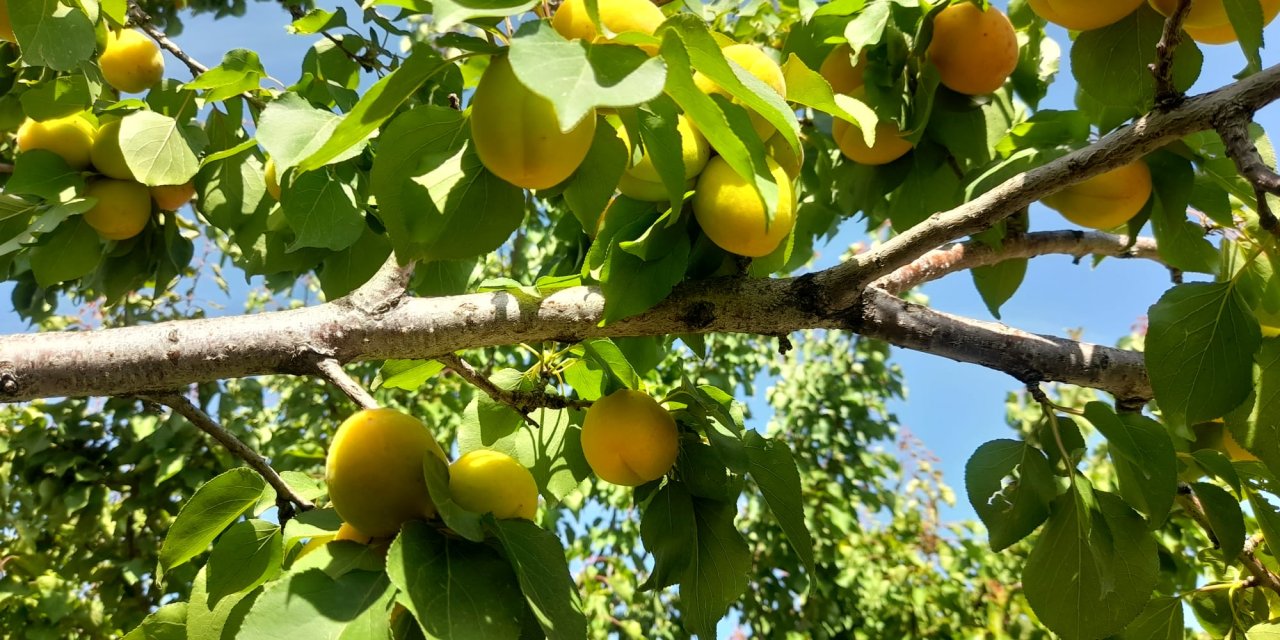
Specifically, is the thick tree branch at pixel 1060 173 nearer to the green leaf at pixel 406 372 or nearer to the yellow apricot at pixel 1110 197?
the yellow apricot at pixel 1110 197

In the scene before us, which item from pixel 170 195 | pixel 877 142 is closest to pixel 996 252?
pixel 877 142

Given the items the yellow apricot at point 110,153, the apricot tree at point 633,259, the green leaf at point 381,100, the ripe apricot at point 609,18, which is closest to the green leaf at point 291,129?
the apricot tree at point 633,259

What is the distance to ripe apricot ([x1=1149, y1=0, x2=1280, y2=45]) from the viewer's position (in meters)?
0.94

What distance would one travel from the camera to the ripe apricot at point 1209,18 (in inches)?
37.1

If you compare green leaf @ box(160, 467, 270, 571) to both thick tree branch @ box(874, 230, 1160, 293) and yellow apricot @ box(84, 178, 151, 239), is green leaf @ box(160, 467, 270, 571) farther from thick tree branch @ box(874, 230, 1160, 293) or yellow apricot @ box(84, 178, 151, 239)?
thick tree branch @ box(874, 230, 1160, 293)

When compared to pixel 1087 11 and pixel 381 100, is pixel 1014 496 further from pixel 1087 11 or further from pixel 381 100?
pixel 381 100

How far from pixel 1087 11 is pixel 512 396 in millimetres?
872

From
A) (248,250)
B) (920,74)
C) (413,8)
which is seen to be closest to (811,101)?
(413,8)

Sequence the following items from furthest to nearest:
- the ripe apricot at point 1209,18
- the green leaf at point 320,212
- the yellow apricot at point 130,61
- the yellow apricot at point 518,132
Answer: the yellow apricot at point 130,61 < the green leaf at point 320,212 < the ripe apricot at point 1209,18 < the yellow apricot at point 518,132

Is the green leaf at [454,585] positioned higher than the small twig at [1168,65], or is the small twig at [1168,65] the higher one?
the small twig at [1168,65]

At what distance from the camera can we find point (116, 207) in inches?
55.7

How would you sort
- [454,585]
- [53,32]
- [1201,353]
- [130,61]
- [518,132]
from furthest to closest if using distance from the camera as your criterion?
[130,61] → [53,32] → [1201,353] → [454,585] → [518,132]

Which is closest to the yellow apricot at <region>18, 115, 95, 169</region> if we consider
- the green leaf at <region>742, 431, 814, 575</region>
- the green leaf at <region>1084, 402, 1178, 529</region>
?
the green leaf at <region>742, 431, 814, 575</region>

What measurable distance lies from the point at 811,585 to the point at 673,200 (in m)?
0.49
